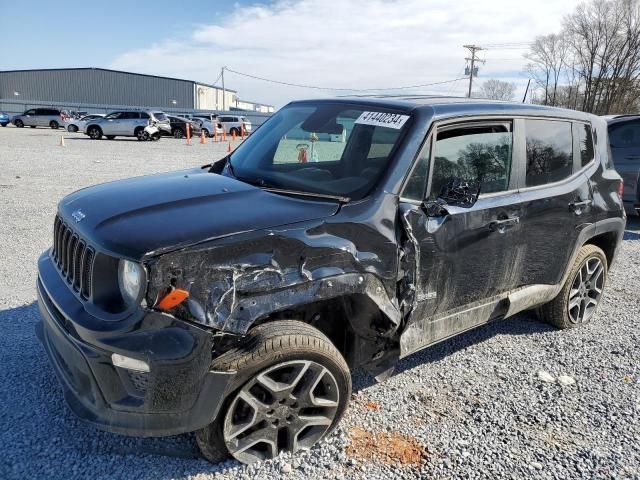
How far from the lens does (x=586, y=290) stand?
462cm

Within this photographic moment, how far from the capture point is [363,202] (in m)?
2.79

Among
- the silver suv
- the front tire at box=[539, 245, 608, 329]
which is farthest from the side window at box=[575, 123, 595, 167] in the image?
the silver suv

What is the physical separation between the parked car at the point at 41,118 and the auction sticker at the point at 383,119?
4019 cm

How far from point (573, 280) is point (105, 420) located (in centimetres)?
376

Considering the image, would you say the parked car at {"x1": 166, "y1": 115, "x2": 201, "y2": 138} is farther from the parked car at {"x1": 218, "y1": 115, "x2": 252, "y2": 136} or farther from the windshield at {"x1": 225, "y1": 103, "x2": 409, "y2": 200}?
the windshield at {"x1": 225, "y1": 103, "x2": 409, "y2": 200}

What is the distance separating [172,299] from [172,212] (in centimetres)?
58

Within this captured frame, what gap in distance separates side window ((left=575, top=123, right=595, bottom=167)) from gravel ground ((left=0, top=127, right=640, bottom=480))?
151 cm

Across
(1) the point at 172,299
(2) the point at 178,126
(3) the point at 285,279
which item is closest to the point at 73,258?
(1) the point at 172,299

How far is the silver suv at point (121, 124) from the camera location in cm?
2775

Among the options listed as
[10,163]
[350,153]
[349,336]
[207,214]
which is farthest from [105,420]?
[10,163]

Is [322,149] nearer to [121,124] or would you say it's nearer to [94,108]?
[121,124]

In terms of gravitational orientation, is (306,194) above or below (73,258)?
above

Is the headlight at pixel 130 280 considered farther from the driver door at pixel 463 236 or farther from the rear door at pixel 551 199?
the rear door at pixel 551 199

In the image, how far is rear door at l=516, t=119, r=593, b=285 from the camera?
12.1 ft
